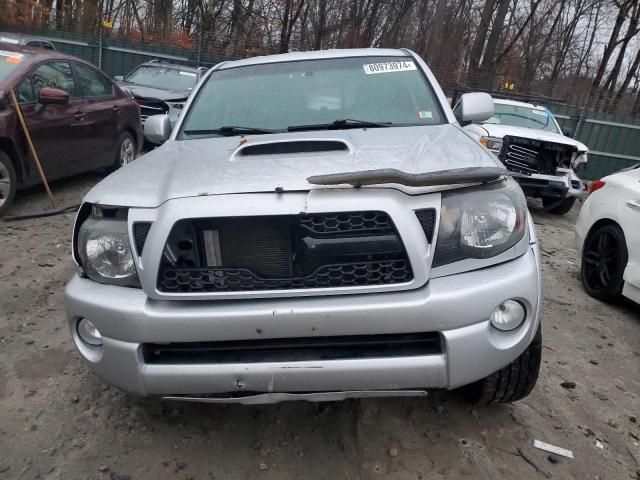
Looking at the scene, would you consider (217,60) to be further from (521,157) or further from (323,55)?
(323,55)

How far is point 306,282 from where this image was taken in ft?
6.14

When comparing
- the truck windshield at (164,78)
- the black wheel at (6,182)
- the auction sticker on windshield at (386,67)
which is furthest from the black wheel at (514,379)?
the truck windshield at (164,78)

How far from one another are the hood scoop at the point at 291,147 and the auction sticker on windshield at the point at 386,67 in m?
1.06

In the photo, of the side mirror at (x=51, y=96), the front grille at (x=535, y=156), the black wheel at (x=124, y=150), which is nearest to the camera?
the side mirror at (x=51, y=96)

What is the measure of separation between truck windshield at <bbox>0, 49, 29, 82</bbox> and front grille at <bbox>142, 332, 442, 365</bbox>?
4.54m

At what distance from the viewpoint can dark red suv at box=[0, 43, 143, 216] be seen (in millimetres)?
4945

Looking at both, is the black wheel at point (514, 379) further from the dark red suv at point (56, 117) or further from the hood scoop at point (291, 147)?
the dark red suv at point (56, 117)

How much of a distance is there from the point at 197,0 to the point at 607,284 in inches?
941

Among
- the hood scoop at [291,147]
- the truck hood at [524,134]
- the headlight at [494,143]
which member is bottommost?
the headlight at [494,143]

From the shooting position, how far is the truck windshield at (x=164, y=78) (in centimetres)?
970

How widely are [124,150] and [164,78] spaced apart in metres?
3.50

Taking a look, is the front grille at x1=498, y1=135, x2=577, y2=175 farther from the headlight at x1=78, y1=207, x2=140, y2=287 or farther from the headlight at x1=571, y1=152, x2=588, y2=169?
the headlight at x1=78, y1=207, x2=140, y2=287

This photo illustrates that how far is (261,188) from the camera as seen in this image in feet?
6.12

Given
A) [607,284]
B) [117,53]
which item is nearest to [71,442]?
[607,284]
